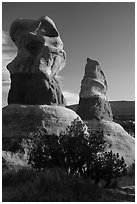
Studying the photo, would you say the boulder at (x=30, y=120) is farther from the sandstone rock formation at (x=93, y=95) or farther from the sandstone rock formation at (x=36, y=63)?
the sandstone rock formation at (x=93, y=95)

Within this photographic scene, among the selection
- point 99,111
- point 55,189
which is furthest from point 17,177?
point 99,111

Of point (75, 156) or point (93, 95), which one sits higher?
point (75, 156)

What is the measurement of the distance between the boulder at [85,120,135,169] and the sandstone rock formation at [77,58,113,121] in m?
1.37

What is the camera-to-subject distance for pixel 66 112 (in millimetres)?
18906

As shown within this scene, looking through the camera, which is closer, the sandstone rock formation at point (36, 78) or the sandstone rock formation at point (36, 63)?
the sandstone rock formation at point (36, 78)

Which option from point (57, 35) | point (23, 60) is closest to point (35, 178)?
point (23, 60)

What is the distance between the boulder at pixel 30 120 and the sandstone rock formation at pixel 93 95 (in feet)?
37.7

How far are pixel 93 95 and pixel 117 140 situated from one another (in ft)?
24.5

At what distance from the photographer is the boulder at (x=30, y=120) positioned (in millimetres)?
16734

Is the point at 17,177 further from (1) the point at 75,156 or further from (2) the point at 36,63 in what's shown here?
(2) the point at 36,63

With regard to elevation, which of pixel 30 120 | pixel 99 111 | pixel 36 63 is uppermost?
pixel 36 63

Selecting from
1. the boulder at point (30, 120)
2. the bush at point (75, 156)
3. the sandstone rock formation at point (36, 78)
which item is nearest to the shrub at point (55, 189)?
the bush at point (75, 156)

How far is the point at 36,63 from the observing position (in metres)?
19.4

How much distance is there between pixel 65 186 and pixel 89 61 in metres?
24.9
